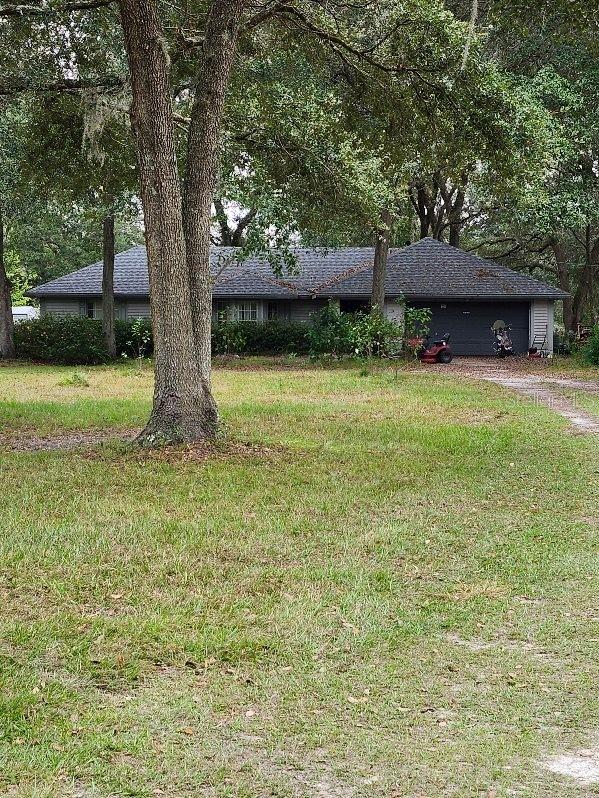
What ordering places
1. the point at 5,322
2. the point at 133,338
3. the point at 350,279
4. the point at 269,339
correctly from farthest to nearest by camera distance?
the point at 350,279, the point at 269,339, the point at 133,338, the point at 5,322

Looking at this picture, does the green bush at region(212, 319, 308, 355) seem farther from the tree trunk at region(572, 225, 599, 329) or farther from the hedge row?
the tree trunk at region(572, 225, 599, 329)

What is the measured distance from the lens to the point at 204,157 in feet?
36.3

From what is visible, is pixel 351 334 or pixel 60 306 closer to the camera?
pixel 351 334

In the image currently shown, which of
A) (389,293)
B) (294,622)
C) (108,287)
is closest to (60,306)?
(108,287)

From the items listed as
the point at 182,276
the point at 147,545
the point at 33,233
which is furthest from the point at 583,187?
the point at 33,233

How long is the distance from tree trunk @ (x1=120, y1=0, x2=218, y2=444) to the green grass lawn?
69 centimetres

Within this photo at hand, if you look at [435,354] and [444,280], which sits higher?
[444,280]

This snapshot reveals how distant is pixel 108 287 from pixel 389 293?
986 centimetres

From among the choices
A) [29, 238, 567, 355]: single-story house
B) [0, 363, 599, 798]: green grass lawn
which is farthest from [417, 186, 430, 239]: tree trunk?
[0, 363, 599, 798]: green grass lawn

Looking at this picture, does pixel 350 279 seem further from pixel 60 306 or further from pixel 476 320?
pixel 60 306

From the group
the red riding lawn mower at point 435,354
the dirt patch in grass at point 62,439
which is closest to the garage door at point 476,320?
the red riding lawn mower at point 435,354

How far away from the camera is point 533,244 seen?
42281 millimetres

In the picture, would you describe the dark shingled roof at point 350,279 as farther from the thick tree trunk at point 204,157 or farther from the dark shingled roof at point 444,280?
the thick tree trunk at point 204,157

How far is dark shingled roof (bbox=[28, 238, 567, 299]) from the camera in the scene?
3272 cm
